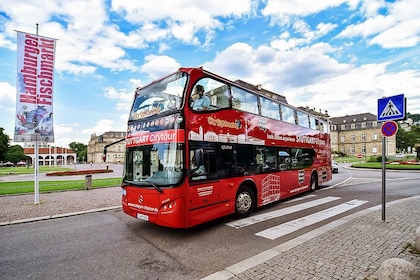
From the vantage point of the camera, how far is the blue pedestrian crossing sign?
5.86 metres

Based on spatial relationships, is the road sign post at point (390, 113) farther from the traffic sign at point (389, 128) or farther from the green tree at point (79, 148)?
the green tree at point (79, 148)

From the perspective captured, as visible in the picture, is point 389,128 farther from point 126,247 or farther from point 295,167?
point 126,247

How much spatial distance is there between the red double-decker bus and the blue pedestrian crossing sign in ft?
11.3

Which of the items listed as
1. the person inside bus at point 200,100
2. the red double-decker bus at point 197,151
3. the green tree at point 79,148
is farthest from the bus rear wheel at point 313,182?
the green tree at point 79,148

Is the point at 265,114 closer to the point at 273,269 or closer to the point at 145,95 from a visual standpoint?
the point at 145,95

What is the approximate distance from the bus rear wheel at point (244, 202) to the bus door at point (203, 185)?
3.09 feet

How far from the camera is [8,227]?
712cm

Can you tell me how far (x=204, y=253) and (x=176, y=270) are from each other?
0.83m

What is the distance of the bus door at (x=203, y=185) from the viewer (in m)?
5.58

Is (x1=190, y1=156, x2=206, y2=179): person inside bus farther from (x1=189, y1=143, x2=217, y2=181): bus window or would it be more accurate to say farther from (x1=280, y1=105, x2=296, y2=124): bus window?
(x1=280, y1=105, x2=296, y2=124): bus window

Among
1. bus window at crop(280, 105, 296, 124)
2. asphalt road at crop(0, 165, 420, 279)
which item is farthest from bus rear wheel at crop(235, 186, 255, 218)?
bus window at crop(280, 105, 296, 124)

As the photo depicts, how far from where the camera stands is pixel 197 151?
5.46m

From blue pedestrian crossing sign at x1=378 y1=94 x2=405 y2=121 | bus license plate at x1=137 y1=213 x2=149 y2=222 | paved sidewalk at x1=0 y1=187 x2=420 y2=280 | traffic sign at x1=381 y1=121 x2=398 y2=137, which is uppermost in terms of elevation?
blue pedestrian crossing sign at x1=378 y1=94 x2=405 y2=121

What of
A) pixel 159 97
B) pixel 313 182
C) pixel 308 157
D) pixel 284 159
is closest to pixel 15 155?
pixel 159 97
